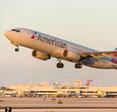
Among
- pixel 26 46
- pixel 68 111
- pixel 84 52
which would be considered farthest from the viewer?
pixel 84 52

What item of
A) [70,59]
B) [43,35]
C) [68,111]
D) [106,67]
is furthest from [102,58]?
[68,111]

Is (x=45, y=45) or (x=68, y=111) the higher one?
(x=45, y=45)

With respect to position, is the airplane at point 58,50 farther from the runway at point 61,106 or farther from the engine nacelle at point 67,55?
the runway at point 61,106

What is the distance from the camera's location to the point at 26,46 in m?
84.5

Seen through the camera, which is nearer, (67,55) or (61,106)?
(67,55)

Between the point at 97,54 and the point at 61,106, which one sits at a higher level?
the point at 97,54

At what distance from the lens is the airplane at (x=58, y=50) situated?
84.2 m

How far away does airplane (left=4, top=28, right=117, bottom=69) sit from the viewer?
276 feet

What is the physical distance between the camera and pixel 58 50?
8631 cm

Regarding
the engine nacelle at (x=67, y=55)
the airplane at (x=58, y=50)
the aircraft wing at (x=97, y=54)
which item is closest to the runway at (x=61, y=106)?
the airplane at (x=58, y=50)

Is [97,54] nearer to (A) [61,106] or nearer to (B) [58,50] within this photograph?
(B) [58,50]

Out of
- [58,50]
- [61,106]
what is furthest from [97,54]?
[61,106]

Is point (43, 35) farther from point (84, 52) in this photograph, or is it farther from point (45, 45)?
point (84, 52)

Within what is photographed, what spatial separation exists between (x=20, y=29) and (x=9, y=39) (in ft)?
8.86
